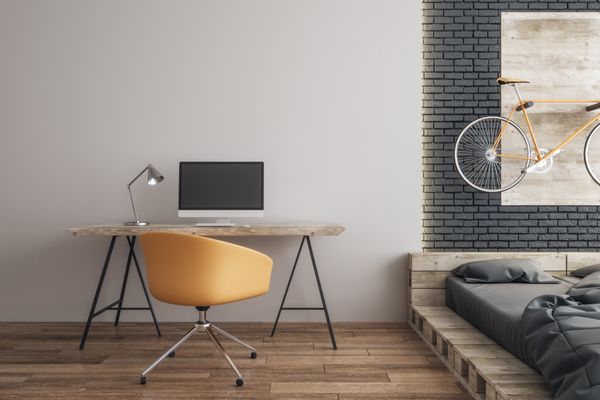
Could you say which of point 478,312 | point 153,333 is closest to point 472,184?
point 478,312

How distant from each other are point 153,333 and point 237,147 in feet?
4.96

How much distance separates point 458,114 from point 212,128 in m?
1.94

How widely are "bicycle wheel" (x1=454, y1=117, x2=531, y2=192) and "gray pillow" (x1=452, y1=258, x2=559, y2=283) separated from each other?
68 cm

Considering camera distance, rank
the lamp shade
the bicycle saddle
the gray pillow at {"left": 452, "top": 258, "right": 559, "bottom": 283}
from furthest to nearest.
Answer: the bicycle saddle → the lamp shade → the gray pillow at {"left": 452, "top": 258, "right": 559, "bottom": 283}

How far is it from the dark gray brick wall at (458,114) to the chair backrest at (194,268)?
1845 millimetres

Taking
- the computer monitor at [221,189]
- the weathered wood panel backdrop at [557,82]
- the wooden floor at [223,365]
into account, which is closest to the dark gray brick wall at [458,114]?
the weathered wood panel backdrop at [557,82]

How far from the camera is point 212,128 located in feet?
12.6

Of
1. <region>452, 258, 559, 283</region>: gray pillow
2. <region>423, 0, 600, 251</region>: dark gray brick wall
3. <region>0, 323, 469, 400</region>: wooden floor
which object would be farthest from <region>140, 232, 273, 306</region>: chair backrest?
<region>423, 0, 600, 251</region>: dark gray brick wall

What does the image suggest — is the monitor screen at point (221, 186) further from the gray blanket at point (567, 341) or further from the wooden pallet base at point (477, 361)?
the gray blanket at point (567, 341)

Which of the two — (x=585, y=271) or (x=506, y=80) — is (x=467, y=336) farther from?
(x=506, y=80)

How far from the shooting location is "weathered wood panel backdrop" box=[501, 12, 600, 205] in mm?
3918

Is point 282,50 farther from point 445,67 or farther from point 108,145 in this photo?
point 108,145

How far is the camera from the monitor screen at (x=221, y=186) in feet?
11.6

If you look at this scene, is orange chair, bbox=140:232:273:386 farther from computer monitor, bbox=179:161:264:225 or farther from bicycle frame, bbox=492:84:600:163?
bicycle frame, bbox=492:84:600:163
